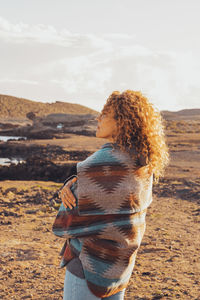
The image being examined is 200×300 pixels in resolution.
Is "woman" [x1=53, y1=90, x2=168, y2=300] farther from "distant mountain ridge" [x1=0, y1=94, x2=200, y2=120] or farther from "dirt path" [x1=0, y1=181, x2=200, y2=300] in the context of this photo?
"distant mountain ridge" [x1=0, y1=94, x2=200, y2=120]

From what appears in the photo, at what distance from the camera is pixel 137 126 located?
1.88m

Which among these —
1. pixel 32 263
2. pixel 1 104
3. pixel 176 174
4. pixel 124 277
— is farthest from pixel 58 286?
pixel 1 104

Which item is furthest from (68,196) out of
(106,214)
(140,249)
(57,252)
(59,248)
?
(140,249)

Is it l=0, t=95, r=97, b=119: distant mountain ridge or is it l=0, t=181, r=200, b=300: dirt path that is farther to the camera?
l=0, t=95, r=97, b=119: distant mountain ridge

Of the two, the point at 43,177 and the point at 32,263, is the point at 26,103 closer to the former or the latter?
the point at 43,177

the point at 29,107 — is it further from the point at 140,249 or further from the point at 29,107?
the point at 140,249

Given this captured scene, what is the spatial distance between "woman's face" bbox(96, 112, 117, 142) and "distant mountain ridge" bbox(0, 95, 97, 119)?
8696cm

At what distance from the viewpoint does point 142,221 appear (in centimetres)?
194

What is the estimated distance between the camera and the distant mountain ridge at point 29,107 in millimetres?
90488

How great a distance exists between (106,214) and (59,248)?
368 cm

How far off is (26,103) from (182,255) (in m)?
95.9

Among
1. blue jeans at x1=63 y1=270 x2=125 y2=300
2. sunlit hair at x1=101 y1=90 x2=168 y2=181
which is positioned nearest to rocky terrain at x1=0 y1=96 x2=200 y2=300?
blue jeans at x1=63 y1=270 x2=125 y2=300

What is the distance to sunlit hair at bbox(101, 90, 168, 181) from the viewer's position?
6.04 feet

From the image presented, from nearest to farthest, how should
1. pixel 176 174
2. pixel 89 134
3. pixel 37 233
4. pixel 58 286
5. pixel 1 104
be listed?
pixel 58 286 → pixel 37 233 → pixel 176 174 → pixel 89 134 → pixel 1 104
